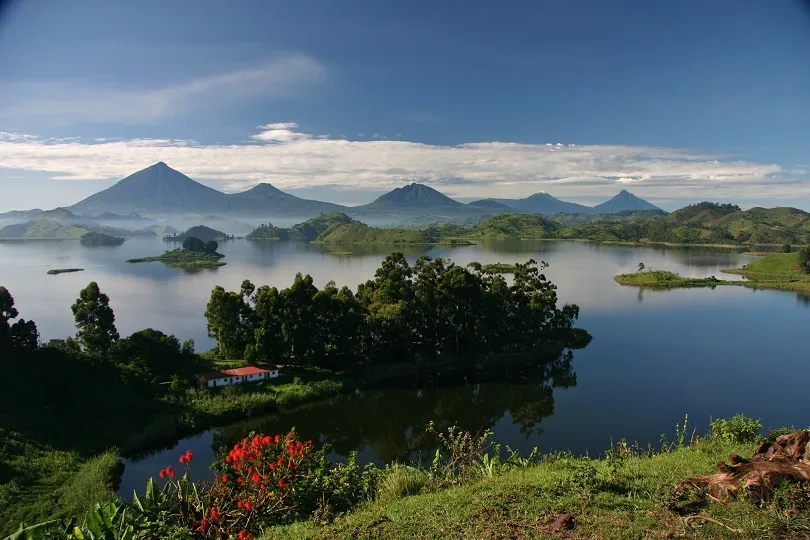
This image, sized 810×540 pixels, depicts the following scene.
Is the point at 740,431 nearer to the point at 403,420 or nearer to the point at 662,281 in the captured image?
the point at 403,420

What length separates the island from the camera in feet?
153

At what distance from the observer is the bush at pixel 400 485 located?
18.6ft

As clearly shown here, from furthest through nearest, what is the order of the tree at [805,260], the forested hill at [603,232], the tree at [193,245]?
the forested hill at [603,232]
the tree at [193,245]
the tree at [805,260]

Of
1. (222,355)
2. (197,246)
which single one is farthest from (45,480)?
(197,246)

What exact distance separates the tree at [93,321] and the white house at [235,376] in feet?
12.0

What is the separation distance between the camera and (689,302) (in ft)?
124

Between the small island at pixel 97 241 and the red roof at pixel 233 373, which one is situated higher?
the small island at pixel 97 241

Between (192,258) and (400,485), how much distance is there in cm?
7267

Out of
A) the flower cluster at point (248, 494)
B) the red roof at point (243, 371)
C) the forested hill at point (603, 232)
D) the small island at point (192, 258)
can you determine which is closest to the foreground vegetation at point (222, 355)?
the red roof at point (243, 371)

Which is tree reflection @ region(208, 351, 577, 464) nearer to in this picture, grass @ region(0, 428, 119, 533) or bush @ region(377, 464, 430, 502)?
grass @ region(0, 428, 119, 533)

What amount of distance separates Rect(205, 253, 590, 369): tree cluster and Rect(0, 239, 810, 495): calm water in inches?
91.8

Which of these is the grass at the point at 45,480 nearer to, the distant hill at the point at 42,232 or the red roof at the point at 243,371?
the red roof at the point at 243,371

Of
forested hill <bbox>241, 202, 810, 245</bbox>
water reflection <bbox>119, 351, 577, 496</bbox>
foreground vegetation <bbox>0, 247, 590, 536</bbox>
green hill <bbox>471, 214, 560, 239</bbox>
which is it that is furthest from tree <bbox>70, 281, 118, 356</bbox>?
green hill <bbox>471, 214, 560, 239</bbox>

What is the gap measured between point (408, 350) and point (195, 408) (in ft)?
28.0
